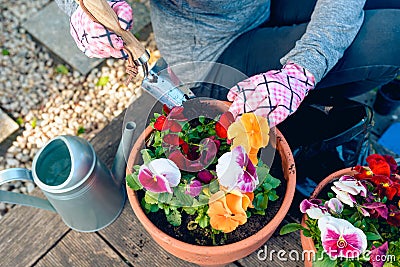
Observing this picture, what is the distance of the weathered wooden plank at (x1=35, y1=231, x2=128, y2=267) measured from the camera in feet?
3.31

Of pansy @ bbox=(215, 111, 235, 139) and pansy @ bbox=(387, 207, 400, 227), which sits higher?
pansy @ bbox=(215, 111, 235, 139)

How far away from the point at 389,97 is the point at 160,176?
1.13 m

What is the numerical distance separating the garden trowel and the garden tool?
127 mm

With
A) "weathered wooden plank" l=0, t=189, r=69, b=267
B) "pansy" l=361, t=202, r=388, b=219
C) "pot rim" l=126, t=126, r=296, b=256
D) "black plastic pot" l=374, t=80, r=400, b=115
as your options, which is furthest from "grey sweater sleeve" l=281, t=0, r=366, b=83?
"weathered wooden plank" l=0, t=189, r=69, b=267

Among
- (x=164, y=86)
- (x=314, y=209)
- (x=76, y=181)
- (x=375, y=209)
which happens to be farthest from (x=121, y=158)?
(x=375, y=209)

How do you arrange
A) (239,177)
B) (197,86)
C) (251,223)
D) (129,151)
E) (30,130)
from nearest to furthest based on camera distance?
(239,177)
(251,223)
(129,151)
(197,86)
(30,130)

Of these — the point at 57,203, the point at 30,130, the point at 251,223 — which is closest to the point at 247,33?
the point at 251,223

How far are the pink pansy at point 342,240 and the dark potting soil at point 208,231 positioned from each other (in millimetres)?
145

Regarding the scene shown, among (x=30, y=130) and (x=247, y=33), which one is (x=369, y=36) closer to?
(x=247, y=33)

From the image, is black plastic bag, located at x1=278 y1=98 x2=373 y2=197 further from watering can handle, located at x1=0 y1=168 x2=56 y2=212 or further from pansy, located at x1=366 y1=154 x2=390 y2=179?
watering can handle, located at x1=0 y1=168 x2=56 y2=212

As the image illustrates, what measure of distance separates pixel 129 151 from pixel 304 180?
501 millimetres

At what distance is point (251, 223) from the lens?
0.87 metres

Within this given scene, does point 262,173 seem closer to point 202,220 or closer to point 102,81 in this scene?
point 202,220

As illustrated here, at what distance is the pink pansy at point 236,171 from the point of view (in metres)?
0.72
